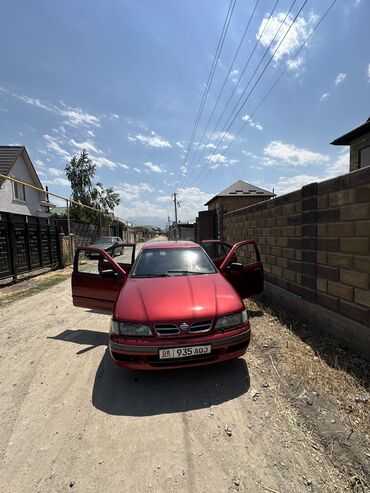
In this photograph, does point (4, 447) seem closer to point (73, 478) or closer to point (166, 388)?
point (73, 478)

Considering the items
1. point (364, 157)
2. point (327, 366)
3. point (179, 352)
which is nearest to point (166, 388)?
point (179, 352)

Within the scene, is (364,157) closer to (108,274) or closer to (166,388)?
(108,274)

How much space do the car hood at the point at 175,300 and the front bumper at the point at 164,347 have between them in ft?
0.68

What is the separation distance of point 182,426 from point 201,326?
869 millimetres

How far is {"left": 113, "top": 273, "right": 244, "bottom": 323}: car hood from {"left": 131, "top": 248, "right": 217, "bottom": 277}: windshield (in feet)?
0.83

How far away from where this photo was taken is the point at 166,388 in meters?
2.85

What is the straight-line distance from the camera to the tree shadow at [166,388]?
8.44 ft

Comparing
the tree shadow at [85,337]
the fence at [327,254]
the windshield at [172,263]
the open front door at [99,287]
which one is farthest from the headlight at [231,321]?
the tree shadow at [85,337]

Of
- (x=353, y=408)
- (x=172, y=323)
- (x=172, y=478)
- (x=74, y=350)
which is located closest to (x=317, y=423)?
(x=353, y=408)

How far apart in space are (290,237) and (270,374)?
9.27ft

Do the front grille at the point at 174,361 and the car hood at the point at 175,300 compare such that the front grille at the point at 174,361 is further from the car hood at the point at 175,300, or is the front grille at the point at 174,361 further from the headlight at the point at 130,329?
the car hood at the point at 175,300

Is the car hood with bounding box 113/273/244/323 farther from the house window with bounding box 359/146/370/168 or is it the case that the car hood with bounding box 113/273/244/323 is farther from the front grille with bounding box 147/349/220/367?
the house window with bounding box 359/146/370/168

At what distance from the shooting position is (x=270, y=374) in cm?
311

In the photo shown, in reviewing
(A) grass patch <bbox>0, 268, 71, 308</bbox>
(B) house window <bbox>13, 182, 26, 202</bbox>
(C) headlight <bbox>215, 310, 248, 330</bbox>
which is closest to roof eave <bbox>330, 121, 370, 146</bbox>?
(C) headlight <bbox>215, 310, 248, 330</bbox>
